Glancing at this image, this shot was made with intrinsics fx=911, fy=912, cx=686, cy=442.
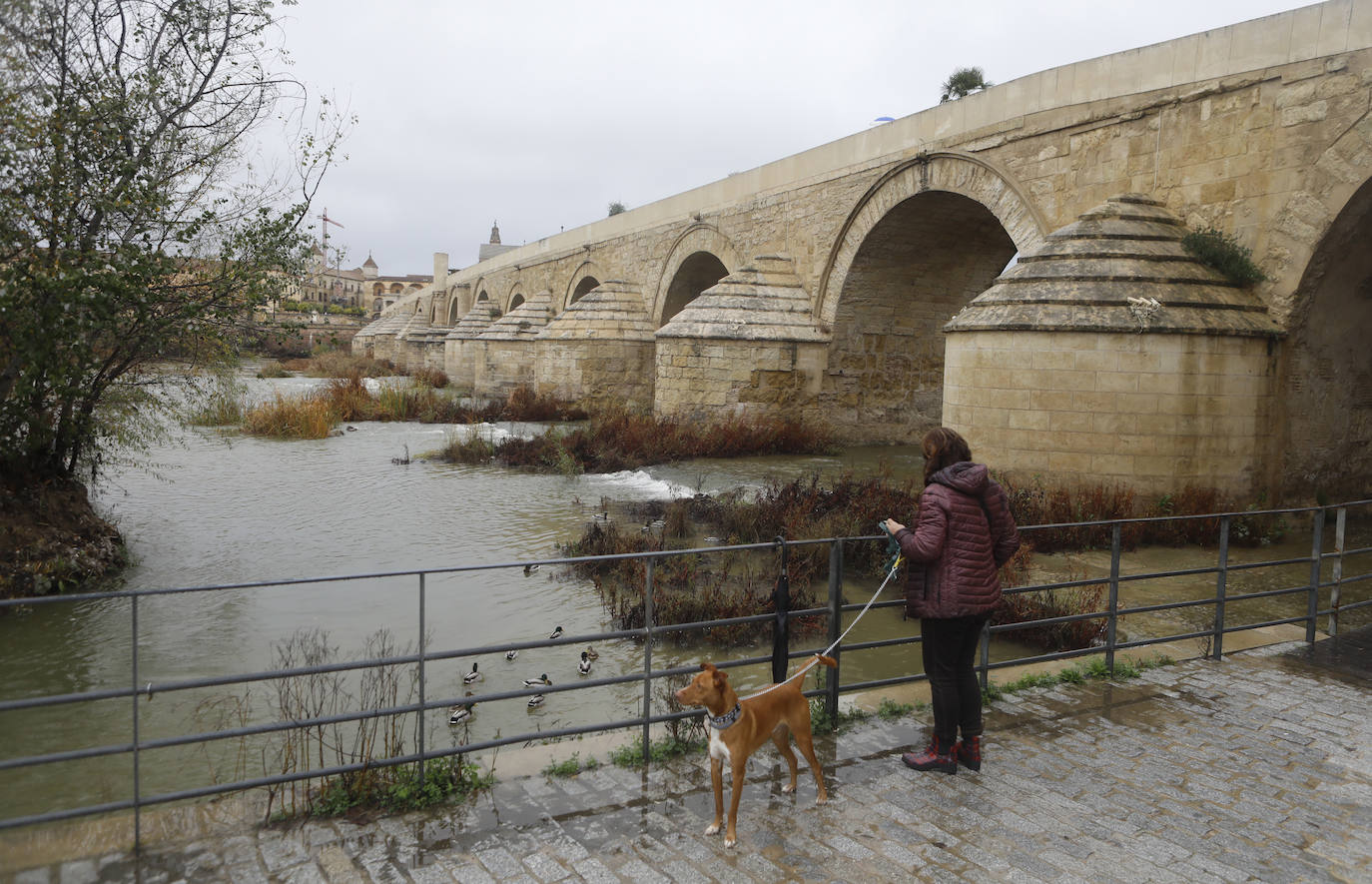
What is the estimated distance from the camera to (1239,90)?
348 inches

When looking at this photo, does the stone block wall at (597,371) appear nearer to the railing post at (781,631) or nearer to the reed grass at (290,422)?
the reed grass at (290,422)

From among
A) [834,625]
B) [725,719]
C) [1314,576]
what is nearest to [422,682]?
[725,719]

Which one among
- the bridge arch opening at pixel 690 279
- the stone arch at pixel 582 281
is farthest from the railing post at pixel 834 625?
the stone arch at pixel 582 281

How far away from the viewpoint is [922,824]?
10.00 ft

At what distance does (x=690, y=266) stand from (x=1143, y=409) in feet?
45.7

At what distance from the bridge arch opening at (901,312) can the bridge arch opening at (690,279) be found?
5.84m

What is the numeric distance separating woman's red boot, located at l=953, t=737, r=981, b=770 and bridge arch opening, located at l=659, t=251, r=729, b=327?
1790 centimetres

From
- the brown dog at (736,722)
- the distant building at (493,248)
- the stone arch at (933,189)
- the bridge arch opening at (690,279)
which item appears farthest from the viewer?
the distant building at (493,248)

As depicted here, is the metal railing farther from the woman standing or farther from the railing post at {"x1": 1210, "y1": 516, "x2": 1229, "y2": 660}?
the woman standing

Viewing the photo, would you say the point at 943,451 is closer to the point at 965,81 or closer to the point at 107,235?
the point at 107,235

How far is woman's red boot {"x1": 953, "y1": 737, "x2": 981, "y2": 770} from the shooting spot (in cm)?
346

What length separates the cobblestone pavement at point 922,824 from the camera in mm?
2727

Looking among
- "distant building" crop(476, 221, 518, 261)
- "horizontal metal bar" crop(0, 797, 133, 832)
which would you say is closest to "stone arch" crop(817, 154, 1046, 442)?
"horizontal metal bar" crop(0, 797, 133, 832)

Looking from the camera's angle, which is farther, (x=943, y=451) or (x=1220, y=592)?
(x=1220, y=592)
